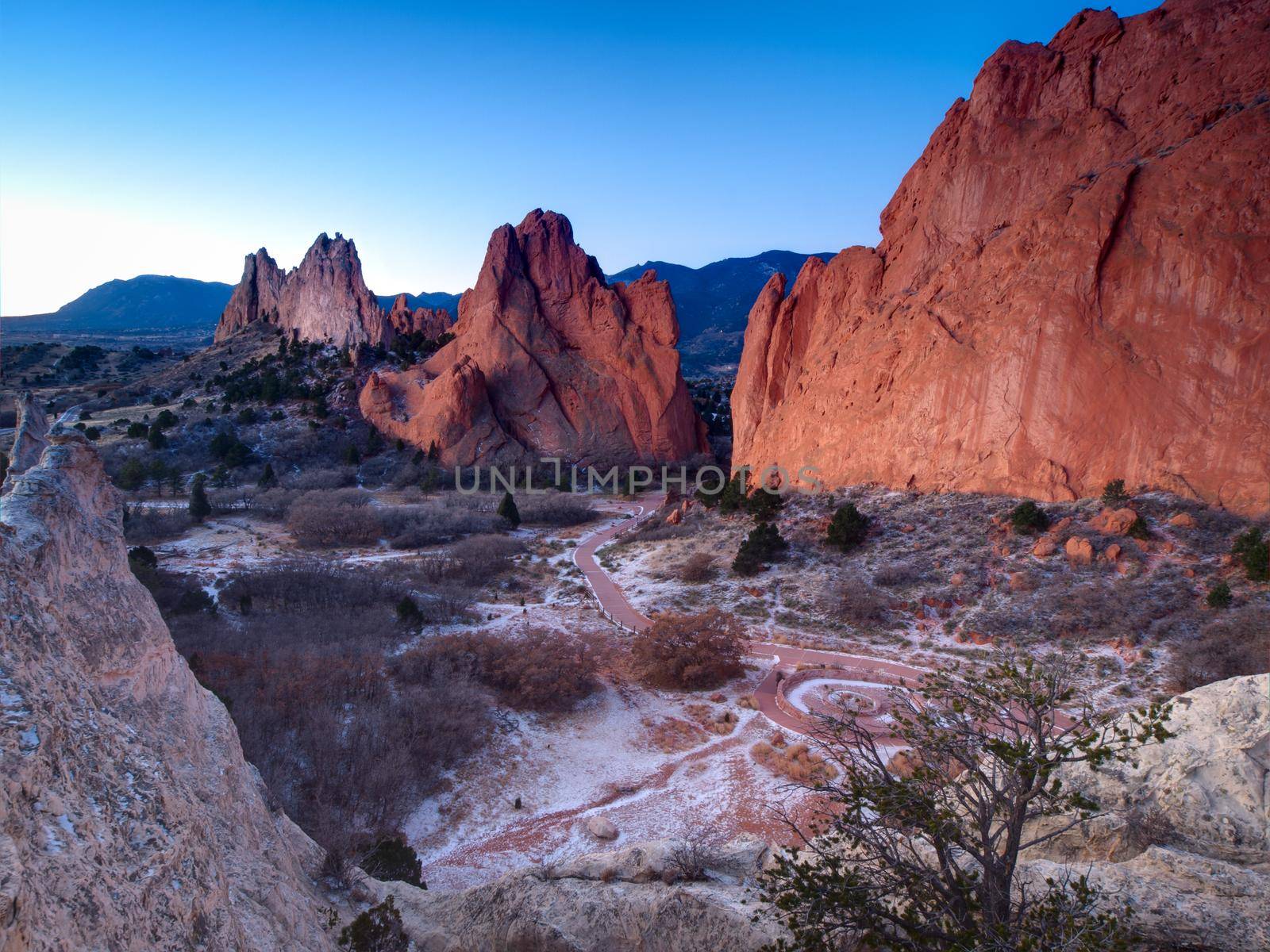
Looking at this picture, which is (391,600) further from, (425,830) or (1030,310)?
(1030,310)

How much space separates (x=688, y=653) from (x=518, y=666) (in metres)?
4.19

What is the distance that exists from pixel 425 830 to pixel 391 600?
11.5m

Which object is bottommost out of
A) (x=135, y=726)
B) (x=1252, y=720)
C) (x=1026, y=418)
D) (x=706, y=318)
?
(x=1252, y=720)

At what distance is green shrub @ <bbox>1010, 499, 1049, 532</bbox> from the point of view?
67.0ft

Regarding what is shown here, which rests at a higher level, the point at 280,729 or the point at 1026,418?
the point at 1026,418

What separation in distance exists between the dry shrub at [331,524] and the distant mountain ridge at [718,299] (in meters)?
83.6

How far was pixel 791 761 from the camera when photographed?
39.7 feet

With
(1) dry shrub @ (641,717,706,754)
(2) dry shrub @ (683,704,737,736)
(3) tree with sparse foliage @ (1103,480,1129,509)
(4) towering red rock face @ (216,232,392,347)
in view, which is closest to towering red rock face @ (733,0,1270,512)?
(3) tree with sparse foliage @ (1103,480,1129,509)

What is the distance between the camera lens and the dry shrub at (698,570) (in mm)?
23359

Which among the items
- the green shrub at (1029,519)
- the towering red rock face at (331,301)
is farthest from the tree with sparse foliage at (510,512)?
the towering red rock face at (331,301)

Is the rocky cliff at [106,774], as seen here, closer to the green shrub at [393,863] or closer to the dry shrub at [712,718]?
the green shrub at [393,863]

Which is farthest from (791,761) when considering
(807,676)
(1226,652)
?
(1226,652)

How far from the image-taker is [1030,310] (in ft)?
74.5

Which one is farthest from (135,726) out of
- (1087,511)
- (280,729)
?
(1087,511)
